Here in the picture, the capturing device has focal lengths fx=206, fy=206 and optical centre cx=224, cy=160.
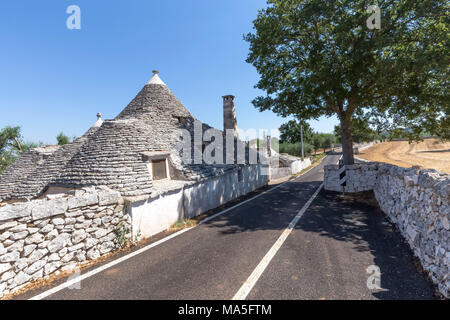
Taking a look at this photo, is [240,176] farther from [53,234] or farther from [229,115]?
[53,234]

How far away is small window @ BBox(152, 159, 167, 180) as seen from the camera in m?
10.1

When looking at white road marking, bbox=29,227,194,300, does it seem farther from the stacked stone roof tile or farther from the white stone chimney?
the white stone chimney

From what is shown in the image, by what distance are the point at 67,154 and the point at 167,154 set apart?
774cm

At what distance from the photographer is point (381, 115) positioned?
14438 mm

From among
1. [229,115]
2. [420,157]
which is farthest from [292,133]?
[229,115]

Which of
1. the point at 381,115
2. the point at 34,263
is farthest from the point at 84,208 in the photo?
the point at 381,115

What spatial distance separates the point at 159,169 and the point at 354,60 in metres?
11.5

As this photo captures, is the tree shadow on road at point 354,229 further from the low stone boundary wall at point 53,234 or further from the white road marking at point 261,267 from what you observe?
the low stone boundary wall at point 53,234

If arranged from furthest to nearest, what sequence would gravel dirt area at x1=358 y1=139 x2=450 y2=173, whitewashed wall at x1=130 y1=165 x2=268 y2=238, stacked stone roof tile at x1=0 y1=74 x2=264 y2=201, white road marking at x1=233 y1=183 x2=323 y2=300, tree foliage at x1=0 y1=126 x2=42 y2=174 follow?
1. tree foliage at x1=0 y1=126 x2=42 y2=174
2. gravel dirt area at x1=358 y1=139 x2=450 y2=173
3. stacked stone roof tile at x1=0 y1=74 x2=264 y2=201
4. whitewashed wall at x1=130 y1=165 x2=268 y2=238
5. white road marking at x1=233 y1=183 x2=323 y2=300

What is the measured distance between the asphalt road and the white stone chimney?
1148 centimetres

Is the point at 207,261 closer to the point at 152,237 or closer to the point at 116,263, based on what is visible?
the point at 116,263

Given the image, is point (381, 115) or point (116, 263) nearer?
point (116, 263)

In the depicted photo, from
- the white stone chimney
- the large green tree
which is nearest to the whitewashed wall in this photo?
the white stone chimney

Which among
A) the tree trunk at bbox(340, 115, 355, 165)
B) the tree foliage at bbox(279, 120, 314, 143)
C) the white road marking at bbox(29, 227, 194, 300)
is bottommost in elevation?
the white road marking at bbox(29, 227, 194, 300)
